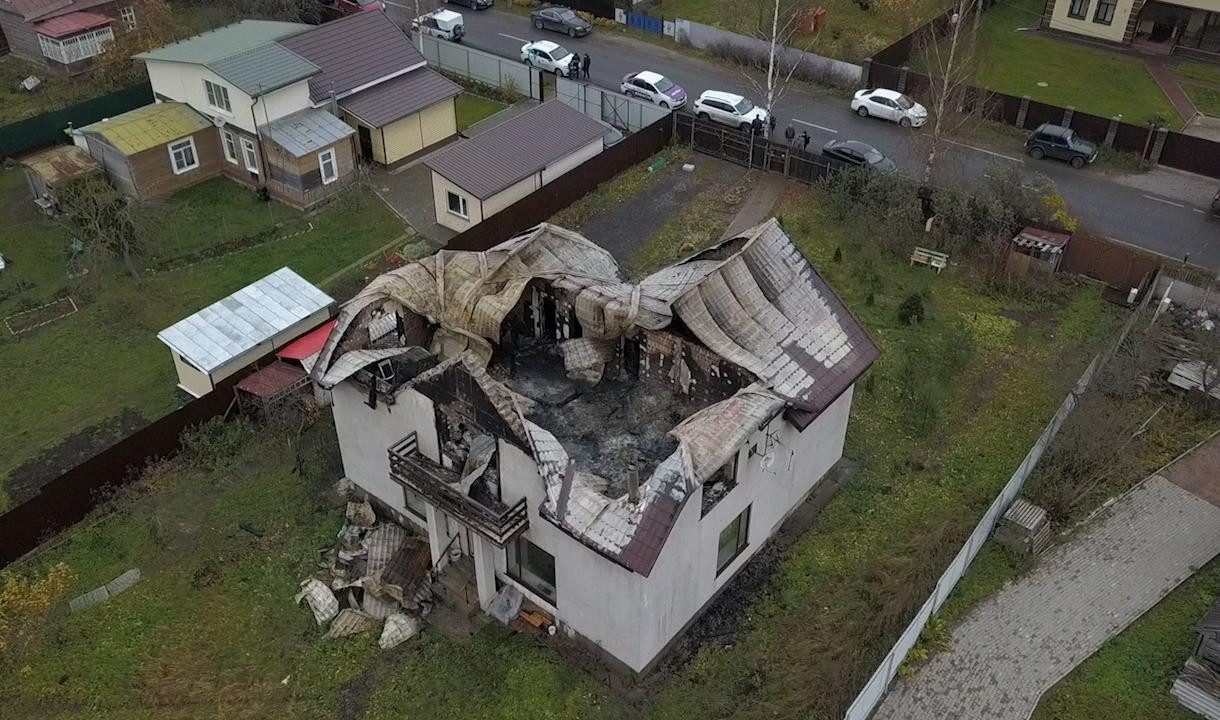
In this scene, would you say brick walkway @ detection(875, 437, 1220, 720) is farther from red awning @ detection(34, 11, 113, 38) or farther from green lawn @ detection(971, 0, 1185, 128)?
red awning @ detection(34, 11, 113, 38)

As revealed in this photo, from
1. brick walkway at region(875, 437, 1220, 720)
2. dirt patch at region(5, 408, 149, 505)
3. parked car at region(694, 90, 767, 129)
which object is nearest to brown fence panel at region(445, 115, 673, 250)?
parked car at region(694, 90, 767, 129)

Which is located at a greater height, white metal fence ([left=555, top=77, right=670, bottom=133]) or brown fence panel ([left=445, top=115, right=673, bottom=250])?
white metal fence ([left=555, top=77, right=670, bottom=133])

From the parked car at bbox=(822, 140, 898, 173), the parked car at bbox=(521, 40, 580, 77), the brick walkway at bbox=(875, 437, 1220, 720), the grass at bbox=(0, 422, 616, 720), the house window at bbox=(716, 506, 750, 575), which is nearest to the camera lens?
the brick walkway at bbox=(875, 437, 1220, 720)

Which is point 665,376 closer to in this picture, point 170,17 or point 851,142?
point 851,142

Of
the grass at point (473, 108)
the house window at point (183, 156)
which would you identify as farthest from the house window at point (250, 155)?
the grass at point (473, 108)

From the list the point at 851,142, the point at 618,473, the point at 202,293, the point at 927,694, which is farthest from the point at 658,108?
the point at 927,694

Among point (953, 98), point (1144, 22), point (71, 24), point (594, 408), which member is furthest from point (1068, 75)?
point (71, 24)
